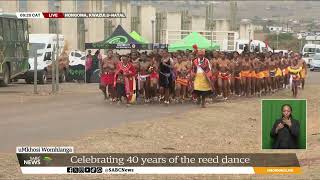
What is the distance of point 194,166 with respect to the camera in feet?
29.2

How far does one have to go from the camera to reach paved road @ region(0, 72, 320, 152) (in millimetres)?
13359

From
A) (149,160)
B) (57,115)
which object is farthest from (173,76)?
(149,160)

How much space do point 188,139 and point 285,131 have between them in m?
4.36

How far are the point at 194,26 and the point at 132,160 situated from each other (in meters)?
50.7

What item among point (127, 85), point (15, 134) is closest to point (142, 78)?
point (127, 85)

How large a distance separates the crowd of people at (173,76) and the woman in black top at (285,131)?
1014 cm

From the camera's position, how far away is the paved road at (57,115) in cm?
1336

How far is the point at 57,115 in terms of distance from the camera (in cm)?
1727

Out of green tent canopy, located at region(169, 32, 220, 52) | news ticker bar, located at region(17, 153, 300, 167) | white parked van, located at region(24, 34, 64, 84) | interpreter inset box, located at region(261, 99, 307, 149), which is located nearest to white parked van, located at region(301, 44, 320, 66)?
green tent canopy, located at region(169, 32, 220, 52)

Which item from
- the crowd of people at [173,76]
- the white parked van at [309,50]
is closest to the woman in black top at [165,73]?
the crowd of people at [173,76]

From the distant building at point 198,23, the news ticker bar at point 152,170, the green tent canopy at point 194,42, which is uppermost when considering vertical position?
the distant building at point 198,23

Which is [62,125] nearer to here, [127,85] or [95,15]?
[127,85]

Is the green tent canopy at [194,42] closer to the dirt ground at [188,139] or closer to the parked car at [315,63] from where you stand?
the dirt ground at [188,139]

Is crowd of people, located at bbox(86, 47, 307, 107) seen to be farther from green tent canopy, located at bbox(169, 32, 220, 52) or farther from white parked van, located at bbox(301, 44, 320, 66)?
white parked van, located at bbox(301, 44, 320, 66)
